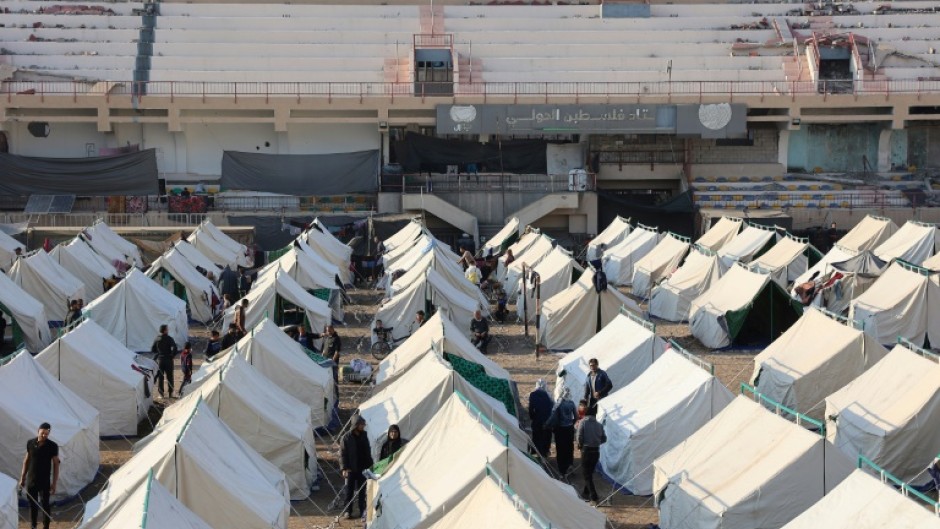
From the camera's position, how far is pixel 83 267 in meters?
29.8

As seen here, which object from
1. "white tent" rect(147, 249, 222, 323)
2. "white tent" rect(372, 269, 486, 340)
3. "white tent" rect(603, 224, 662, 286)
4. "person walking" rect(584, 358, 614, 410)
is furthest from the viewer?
"white tent" rect(603, 224, 662, 286)

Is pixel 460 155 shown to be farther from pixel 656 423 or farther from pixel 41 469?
pixel 41 469

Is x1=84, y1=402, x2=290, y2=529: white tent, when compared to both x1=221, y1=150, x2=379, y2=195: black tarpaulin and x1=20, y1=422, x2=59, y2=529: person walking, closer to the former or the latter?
x1=20, y1=422, x2=59, y2=529: person walking

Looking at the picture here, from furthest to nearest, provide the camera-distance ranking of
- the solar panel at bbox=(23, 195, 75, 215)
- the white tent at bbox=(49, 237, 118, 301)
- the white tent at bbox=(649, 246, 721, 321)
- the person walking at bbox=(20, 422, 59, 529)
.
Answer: the solar panel at bbox=(23, 195, 75, 215) < the white tent at bbox=(49, 237, 118, 301) < the white tent at bbox=(649, 246, 721, 321) < the person walking at bbox=(20, 422, 59, 529)

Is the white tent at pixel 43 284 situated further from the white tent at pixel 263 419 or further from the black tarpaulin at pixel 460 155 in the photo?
the black tarpaulin at pixel 460 155

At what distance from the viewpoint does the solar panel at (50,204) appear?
41719 millimetres

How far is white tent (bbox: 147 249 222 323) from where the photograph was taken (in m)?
28.0

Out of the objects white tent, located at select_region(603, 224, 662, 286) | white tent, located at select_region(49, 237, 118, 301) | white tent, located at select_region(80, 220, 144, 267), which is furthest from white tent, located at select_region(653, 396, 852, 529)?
white tent, located at select_region(80, 220, 144, 267)

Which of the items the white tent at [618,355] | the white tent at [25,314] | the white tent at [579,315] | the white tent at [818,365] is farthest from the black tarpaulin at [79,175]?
the white tent at [818,365]

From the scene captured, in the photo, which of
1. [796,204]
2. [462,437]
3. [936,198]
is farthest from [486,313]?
[936,198]

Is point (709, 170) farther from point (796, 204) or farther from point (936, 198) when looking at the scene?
point (936, 198)

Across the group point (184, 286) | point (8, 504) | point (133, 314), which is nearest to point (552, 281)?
point (184, 286)

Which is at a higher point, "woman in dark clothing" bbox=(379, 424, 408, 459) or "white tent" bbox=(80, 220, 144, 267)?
"white tent" bbox=(80, 220, 144, 267)

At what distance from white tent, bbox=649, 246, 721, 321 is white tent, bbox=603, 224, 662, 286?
3.87m
